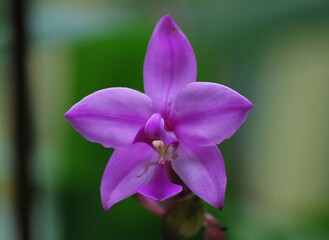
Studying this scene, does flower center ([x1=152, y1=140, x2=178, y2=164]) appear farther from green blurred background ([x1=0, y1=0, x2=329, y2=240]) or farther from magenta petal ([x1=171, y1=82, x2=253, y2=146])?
green blurred background ([x1=0, y1=0, x2=329, y2=240])

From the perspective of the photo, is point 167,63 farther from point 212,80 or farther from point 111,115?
point 212,80

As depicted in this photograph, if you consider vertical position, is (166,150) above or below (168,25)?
below

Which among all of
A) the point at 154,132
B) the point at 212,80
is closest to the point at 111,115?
the point at 154,132

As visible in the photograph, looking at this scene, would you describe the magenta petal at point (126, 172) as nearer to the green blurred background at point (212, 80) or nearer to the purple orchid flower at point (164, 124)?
the purple orchid flower at point (164, 124)

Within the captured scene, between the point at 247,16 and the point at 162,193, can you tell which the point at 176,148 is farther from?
the point at 247,16

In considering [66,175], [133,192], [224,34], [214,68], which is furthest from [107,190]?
[224,34]

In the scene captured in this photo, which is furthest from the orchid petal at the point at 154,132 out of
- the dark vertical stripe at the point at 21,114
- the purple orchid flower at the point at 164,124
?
the dark vertical stripe at the point at 21,114

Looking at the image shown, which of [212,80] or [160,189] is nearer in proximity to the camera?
[160,189]
